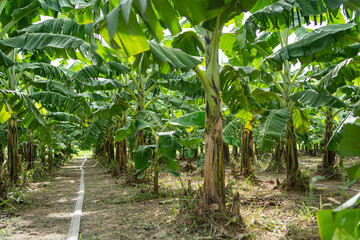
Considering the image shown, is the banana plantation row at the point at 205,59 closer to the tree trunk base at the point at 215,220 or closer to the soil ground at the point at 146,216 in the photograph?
the tree trunk base at the point at 215,220

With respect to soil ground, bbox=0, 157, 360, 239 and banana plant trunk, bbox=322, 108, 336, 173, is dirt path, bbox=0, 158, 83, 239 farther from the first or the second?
banana plant trunk, bbox=322, 108, 336, 173

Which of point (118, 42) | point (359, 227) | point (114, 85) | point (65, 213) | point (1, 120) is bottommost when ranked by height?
point (65, 213)

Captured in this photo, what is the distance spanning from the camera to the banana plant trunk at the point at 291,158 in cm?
557

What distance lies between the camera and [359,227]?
4.81 feet

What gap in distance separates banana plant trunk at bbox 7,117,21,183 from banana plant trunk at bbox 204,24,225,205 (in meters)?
4.77

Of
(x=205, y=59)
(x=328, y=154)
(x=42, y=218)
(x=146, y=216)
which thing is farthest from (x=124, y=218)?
(x=328, y=154)

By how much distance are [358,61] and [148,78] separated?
A: 194 inches

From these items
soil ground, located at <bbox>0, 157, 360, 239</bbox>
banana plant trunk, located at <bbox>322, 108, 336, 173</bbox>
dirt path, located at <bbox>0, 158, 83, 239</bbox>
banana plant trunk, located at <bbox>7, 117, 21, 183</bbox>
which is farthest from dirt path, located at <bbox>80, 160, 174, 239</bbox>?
banana plant trunk, located at <bbox>322, 108, 336, 173</bbox>

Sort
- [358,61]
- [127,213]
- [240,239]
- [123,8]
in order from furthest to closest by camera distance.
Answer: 1. [127,213]
2. [358,61]
3. [240,239]
4. [123,8]

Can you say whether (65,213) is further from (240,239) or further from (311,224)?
(311,224)

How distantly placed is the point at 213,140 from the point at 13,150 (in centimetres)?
491

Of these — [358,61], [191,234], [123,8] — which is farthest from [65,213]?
[358,61]

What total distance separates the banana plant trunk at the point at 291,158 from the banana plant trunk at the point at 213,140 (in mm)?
2562

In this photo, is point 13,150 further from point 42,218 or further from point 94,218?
point 94,218
